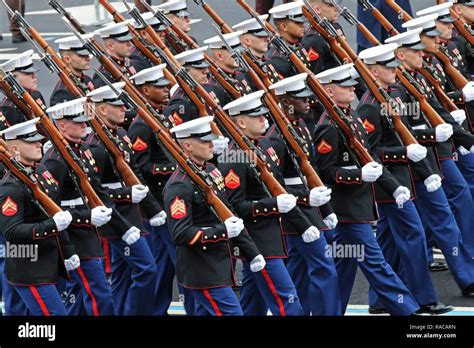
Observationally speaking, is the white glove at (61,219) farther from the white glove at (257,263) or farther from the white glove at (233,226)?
the white glove at (257,263)

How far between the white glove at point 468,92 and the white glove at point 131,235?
3.63 m

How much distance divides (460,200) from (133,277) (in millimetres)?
3026

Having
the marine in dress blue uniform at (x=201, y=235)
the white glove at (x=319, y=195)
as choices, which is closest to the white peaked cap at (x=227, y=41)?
the white glove at (x=319, y=195)

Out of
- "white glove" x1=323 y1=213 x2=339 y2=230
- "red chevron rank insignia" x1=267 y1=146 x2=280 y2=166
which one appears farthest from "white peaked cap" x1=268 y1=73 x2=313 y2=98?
"white glove" x1=323 y1=213 x2=339 y2=230

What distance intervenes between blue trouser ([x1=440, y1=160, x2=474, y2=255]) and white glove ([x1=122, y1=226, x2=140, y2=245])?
296 centimetres

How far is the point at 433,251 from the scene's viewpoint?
14.6 metres

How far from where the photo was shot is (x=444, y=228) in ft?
43.1

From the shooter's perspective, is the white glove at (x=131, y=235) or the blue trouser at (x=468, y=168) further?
the blue trouser at (x=468, y=168)

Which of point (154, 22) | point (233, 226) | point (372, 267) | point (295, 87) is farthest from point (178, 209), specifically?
point (154, 22)

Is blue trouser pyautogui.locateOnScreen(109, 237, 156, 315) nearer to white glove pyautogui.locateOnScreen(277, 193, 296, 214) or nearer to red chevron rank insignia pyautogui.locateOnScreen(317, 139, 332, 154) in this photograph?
white glove pyautogui.locateOnScreen(277, 193, 296, 214)

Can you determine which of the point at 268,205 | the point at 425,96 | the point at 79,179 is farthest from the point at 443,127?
the point at 79,179

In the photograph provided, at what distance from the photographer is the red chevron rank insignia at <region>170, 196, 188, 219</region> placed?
35.9 feet

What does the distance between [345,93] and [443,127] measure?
1019 mm

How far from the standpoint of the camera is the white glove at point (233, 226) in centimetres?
1098
